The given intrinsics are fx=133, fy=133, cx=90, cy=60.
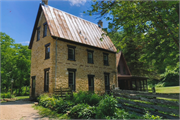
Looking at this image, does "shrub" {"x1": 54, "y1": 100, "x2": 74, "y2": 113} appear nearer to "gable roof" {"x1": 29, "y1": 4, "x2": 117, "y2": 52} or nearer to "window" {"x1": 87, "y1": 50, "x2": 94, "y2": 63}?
"gable roof" {"x1": 29, "y1": 4, "x2": 117, "y2": 52}

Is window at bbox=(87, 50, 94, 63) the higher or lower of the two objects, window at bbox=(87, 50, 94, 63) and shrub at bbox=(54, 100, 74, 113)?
the higher

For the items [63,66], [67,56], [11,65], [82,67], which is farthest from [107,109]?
[11,65]

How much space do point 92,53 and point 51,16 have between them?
257 inches

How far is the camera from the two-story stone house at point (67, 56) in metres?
13.4

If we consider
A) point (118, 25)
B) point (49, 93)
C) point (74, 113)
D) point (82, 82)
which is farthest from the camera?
point (82, 82)

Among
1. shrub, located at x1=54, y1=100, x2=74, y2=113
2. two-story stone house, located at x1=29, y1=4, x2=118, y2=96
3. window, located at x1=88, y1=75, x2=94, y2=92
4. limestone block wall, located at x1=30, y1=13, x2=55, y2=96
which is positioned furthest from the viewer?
window, located at x1=88, y1=75, x2=94, y2=92

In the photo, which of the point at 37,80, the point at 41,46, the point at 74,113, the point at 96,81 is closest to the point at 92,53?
the point at 96,81

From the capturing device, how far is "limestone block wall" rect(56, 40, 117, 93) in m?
13.5

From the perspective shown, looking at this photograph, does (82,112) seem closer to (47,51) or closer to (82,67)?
(82,67)

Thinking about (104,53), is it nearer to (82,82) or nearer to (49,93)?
(82,82)

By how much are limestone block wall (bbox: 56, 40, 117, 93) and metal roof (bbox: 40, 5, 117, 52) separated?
78 cm

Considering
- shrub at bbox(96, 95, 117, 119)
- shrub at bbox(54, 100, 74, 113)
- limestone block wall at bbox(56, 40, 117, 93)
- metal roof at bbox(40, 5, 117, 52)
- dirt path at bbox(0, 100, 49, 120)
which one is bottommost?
dirt path at bbox(0, 100, 49, 120)

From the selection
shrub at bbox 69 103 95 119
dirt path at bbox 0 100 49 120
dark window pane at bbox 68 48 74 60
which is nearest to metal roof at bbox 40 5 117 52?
dark window pane at bbox 68 48 74 60

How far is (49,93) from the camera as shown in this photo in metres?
12.7
